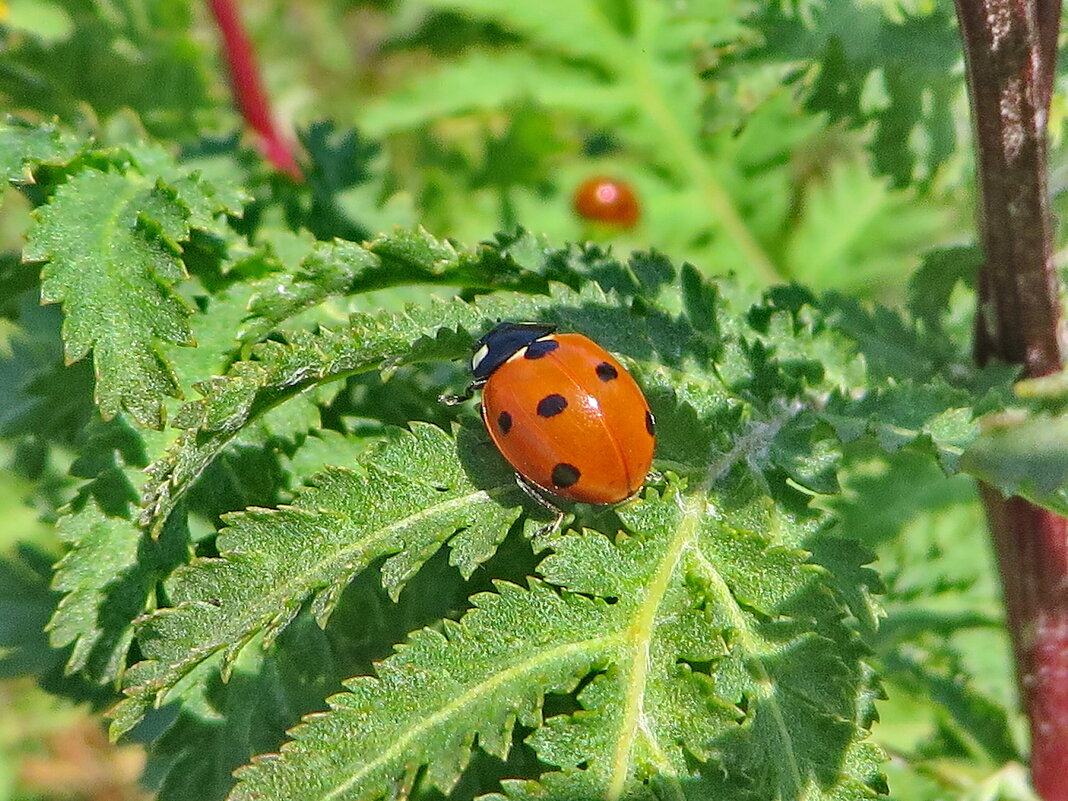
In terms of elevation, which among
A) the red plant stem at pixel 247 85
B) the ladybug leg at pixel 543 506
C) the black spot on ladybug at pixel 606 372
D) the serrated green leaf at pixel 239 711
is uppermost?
the red plant stem at pixel 247 85

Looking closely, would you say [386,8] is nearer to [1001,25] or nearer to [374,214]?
[374,214]

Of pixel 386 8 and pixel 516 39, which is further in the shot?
pixel 386 8

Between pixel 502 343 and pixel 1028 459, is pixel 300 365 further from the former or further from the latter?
pixel 1028 459

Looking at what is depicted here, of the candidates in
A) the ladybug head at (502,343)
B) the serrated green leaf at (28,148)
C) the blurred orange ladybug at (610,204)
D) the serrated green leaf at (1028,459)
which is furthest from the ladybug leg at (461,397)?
the blurred orange ladybug at (610,204)

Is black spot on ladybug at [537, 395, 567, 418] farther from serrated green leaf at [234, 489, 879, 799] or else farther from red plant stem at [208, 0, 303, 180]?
red plant stem at [208, 0, 303, 180]

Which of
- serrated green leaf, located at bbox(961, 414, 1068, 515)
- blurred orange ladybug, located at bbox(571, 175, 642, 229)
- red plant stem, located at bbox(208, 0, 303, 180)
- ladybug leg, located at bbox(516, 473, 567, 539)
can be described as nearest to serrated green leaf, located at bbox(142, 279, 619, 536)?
ladybug leg, located at bbox(516, 473, 567, 539)

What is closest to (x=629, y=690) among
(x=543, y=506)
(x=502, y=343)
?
(x=543, y=506)

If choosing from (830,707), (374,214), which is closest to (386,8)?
(374,214)

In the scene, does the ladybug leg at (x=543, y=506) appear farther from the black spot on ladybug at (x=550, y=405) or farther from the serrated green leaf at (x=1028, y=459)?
the serrated green leaf at (x=1028, y=459)

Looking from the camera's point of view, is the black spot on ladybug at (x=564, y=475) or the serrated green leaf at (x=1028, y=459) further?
the black spot on ladybug at (x=564, y=475)
